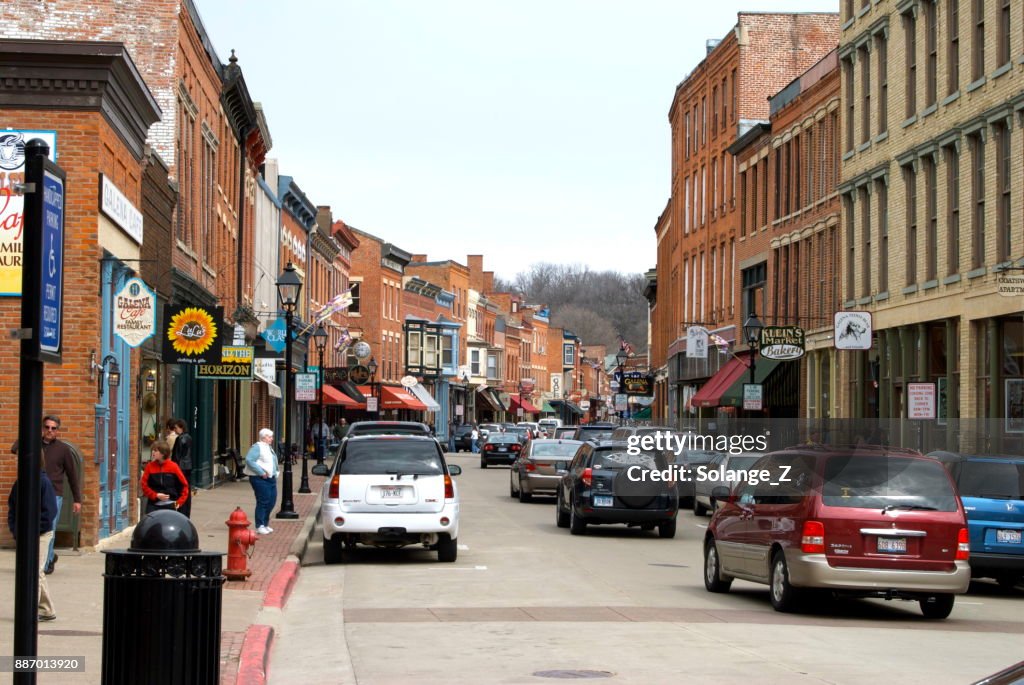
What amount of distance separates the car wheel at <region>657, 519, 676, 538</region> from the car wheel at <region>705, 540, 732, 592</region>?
8079 millimetres

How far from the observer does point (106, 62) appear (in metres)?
20.4

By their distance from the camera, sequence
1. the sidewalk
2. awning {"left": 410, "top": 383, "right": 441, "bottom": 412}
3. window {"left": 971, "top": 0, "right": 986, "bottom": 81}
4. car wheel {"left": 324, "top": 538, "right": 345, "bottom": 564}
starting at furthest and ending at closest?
awning {"left": 410, "top": 383, "right": 441, "bottom": 412} < window {"left": 971, "top": 0, "right": 986, "bottom": 81} < car wheel {"left": 324, "top": 538, "right": 345, "bottom": 564} < the sidewalk

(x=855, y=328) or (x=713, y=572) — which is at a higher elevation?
(x=855, y=328)

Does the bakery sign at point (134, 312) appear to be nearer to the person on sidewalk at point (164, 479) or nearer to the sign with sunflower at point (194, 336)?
the person on sidewalk at point (164, 479)

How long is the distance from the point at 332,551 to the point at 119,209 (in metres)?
5.70

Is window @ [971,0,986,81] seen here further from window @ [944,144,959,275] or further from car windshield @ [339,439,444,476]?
car windshield @ [339,439,444,476]

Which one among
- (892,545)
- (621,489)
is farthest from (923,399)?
(892,545)

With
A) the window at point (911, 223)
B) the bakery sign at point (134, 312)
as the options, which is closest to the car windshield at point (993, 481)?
the bakery sign at point (134, 312)

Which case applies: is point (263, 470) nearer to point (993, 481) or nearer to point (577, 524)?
point (577, 524)

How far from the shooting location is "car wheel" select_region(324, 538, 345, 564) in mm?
21891

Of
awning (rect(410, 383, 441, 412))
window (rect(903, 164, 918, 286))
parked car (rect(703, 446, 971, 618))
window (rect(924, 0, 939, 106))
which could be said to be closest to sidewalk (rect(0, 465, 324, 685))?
parked car (rect(703, 446, 971, 618))

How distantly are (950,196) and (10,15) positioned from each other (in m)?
20.0

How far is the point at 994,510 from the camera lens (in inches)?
755

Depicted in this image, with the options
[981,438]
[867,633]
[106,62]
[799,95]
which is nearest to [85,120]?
[106,62]
